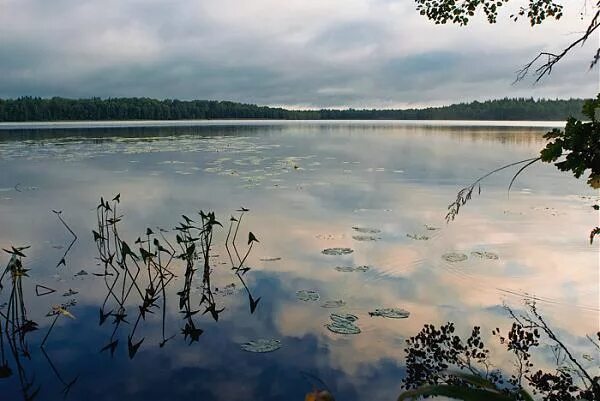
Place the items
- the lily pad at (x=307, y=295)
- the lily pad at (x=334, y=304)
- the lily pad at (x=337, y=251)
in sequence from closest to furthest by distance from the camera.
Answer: the lily pad at (x=334, y=304) < the lily pad at (x=307, y=295) < the lily pad at (x=337, y=251)

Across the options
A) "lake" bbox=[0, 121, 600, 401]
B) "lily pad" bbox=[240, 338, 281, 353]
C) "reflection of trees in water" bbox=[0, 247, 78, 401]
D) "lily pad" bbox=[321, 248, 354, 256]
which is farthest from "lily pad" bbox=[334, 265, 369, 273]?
"reflection of trees in water" bbox=[0, 247, 78, 401]

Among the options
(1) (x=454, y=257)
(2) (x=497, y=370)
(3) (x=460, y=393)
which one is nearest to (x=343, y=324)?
(2) (x=497, y=370)

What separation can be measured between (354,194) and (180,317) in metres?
7.71

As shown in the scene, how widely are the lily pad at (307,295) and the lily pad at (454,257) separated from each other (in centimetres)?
221

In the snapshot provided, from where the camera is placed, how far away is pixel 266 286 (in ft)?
19.2

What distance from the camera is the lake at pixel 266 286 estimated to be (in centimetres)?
400

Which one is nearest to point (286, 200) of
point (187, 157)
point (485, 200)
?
point (485, 200)

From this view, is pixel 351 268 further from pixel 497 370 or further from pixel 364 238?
pixel 497 370

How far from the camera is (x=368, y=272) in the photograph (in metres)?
6.25

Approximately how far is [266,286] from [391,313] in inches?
63.3

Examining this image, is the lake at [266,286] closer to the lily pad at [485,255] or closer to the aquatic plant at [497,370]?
the lily pad at [485,255]

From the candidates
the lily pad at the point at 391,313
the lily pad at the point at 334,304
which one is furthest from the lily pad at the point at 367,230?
the lily pad at the point at 391,313

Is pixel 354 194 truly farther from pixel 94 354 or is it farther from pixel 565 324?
pixel 94 354

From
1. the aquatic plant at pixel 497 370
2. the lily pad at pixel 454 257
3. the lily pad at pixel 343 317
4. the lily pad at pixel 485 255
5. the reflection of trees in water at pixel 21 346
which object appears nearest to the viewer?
the aquatic plant at pixel 497 370
